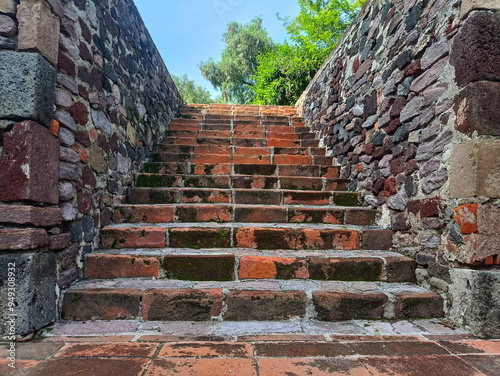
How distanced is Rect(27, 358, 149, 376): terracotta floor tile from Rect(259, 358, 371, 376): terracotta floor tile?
0.59 metres

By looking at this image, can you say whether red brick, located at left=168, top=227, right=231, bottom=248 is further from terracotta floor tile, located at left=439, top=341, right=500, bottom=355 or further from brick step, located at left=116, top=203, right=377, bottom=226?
terracotta floor tile, located at left=439, top=341, right=500, bottom=355

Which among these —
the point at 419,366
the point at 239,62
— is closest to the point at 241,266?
the point at 419,366

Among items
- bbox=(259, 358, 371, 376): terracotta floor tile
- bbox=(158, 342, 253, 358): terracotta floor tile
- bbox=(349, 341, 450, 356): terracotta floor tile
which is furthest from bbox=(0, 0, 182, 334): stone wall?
bbox=(349, 341, 450, 356): terracotta floor tile

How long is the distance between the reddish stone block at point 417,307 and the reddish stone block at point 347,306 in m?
0.10

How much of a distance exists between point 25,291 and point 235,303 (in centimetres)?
119

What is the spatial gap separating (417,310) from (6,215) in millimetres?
2580

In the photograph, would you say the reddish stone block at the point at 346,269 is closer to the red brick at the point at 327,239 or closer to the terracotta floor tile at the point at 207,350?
the red brick at the point at 327,239

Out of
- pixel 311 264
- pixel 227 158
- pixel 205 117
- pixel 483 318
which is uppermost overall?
pixel 205 117

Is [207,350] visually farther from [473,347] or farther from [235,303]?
[473,347]

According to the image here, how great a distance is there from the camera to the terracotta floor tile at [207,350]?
1.40 meters

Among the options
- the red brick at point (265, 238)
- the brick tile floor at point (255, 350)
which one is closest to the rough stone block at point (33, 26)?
the brick tile floor at point (255, 350)

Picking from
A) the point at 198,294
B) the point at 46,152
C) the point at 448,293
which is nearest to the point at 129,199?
the point at 46,152

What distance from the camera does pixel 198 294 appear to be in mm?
1825

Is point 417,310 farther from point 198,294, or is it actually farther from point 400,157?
point 198,294
